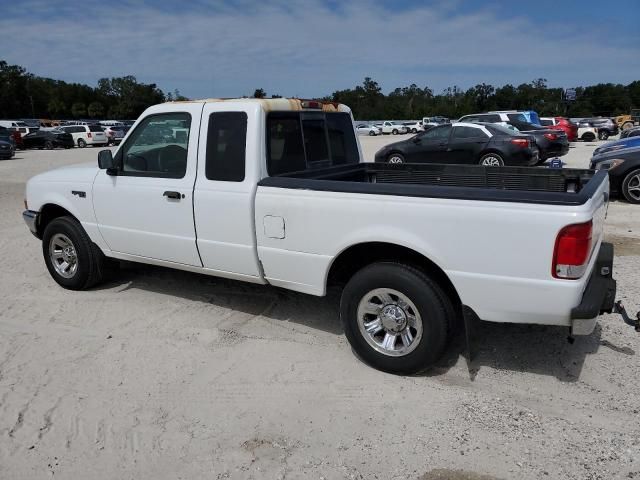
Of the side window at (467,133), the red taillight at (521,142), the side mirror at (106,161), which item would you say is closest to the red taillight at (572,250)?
the side mirror at (106,161)

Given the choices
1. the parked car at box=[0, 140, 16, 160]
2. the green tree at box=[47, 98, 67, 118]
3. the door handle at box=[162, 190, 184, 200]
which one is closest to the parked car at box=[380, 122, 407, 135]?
the parked car at box=[0, 140, 16, 160]

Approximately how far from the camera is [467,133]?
564 inches

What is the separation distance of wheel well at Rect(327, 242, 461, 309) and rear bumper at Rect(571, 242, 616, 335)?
75 cm

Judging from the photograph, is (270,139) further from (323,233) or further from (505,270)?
(505,270)

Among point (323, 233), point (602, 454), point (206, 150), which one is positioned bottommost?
point (602, 454)

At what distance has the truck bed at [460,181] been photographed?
3152 mm

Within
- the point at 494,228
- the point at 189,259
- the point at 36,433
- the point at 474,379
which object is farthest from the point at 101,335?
the point at 494,228

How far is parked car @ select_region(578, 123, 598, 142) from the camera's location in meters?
33.4

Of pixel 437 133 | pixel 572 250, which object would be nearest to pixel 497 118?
pixel 437 133

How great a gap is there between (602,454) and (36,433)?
3.27 metres

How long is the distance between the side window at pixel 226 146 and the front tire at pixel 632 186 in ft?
28.4

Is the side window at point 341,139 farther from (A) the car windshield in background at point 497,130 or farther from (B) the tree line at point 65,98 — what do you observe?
Result: (B) the tree line at point 65,98

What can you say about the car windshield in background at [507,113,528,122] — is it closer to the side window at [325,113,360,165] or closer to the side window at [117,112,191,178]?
the side window at [325,113,360,165]

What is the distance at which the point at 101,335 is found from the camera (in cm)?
454
